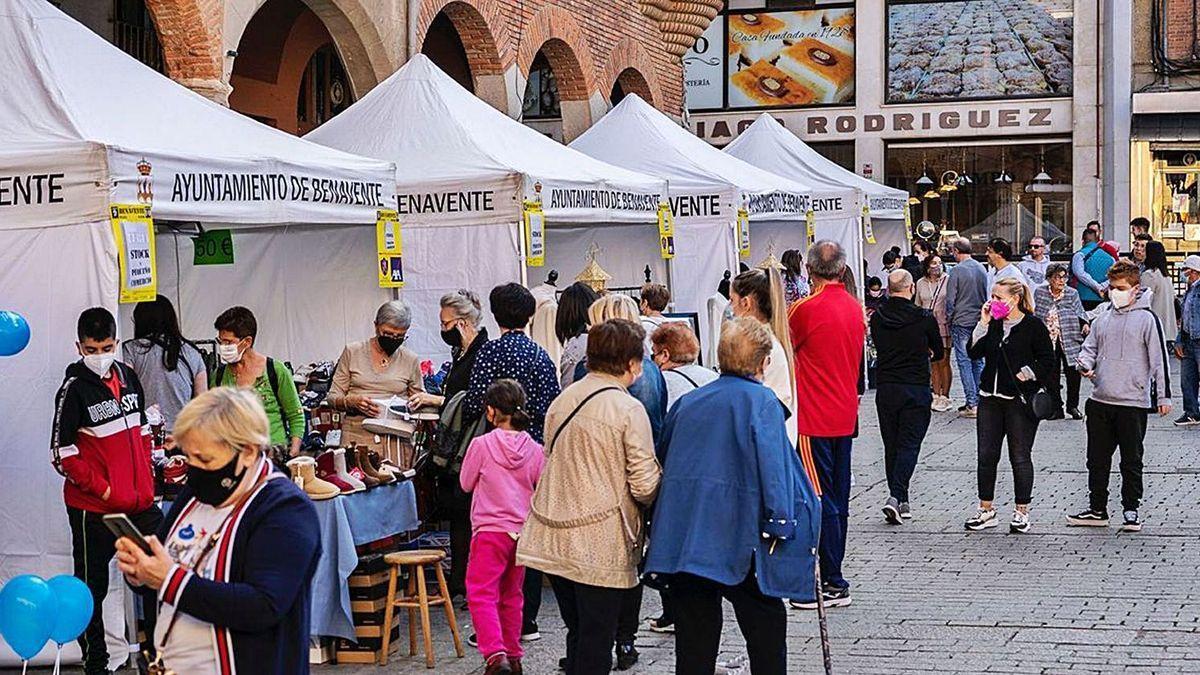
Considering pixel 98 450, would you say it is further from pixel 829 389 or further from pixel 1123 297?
pixel 1123 297

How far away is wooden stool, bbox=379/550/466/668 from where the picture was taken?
789 centimetres

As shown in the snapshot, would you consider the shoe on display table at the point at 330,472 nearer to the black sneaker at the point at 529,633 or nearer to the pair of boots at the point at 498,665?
the black sneaker at the point at 529,633

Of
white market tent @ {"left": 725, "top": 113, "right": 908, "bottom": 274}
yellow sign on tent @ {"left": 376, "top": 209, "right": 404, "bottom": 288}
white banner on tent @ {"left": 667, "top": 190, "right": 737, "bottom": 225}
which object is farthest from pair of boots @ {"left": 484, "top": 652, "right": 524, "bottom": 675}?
white market tent @ {"left": 725, "top": 113, "right": 908, "bottom": 274}

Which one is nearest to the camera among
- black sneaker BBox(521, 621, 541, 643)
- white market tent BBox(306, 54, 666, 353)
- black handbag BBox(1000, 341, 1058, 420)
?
black sneaker BBox(521, 621, 541, 643)

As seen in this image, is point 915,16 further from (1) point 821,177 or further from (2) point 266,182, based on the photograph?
(2) point 266,182

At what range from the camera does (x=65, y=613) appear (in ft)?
18.5

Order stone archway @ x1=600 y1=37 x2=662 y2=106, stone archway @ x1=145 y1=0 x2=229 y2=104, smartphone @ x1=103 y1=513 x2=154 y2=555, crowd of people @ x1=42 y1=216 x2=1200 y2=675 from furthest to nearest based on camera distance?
stone archway @ x1=600 y1=37 x2=662 y2=106 < stone archway @ x1=145 y1=0 x2=229 y2=104 < crowd of people @ x1=42 y1=216 x2=1200 y2=675 < smartphone @ x1=103 y1=513 x2=154 y2=555

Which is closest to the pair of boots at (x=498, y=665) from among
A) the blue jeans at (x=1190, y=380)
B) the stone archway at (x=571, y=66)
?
the blue jeans at (x=1190, y=380)

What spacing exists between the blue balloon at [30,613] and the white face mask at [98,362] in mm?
1613

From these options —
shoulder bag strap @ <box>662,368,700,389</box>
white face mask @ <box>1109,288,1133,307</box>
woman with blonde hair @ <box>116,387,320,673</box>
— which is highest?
white face mask @ <box>1109,288,1133,307</box>

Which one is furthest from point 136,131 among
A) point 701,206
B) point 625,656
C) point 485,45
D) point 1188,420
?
point 1188,420

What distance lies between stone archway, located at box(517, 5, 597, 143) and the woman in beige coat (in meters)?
14.8

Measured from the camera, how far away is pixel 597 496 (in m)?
6.31

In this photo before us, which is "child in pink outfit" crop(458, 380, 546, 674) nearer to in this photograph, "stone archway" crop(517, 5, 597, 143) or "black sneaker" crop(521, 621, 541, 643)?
"black sneaker" crop(521, 621, 541, 643)
